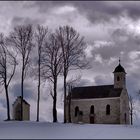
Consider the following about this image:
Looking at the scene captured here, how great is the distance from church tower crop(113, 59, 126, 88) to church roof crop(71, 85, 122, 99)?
1.08 m

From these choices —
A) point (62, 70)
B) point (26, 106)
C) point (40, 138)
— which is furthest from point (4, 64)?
point (40, 138)

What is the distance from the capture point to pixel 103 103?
7469cm

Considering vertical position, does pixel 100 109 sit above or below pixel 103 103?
below

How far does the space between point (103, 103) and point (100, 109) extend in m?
1.30

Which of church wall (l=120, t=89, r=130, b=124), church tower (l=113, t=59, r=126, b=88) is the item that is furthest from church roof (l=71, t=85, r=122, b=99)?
church wall (l=120, t=89, r=130, b=124)

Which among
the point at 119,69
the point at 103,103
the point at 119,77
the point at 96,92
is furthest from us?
the point at 96,92

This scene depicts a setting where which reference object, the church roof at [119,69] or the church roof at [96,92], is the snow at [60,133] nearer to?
the church roof at [96,92]

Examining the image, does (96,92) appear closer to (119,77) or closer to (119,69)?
(119,77)

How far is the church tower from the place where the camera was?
76.0 meters

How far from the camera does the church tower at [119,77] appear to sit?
249 ft

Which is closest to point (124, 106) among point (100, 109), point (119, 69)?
point (100, 109)

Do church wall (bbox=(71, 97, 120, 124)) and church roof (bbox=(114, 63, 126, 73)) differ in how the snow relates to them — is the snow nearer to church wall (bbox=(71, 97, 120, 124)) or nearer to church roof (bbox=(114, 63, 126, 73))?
A: church wall (bbox=(71, 97, 120, 124))

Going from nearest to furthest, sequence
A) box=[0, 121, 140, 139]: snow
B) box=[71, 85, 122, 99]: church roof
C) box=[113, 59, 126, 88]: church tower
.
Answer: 1. box=[0, 121, 140, 139]: snow
2. box=[71, 85, 122, 99]: church roof
3. box=[113, 59, 126, 88]: church tower

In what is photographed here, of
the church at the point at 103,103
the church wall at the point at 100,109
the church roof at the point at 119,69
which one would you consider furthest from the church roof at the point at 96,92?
the church roof at the point at 119,69
